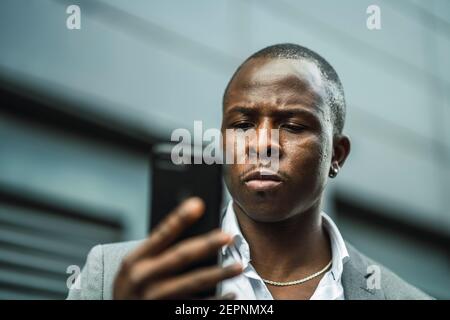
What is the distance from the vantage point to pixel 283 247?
2.41 meters


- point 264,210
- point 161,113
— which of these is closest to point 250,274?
point 264,210

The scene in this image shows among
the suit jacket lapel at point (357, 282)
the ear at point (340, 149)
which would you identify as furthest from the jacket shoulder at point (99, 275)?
the ear at point (340, 149)

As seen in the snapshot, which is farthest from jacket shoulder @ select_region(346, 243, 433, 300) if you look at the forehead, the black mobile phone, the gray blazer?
the black mobile phone

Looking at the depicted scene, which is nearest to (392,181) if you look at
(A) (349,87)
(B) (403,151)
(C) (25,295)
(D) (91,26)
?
(B) (403,151)

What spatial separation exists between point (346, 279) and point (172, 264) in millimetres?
841

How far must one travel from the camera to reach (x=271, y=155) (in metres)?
2.28

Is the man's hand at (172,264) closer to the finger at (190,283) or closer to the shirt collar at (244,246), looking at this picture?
the finger at (190,283)

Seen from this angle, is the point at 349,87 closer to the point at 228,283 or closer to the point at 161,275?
the point at 228,283

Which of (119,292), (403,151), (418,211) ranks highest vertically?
(403,151)

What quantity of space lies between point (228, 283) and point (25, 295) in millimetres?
1621

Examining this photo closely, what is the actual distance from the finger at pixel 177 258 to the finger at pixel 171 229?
2 centimetres

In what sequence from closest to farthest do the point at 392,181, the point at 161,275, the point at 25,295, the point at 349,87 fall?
1. the point at 161,275
2. the point at 25,295
3. the point at 349,87
4. the point at 392,181

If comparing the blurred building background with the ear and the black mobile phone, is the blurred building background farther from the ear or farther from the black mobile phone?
the black mobile phone
